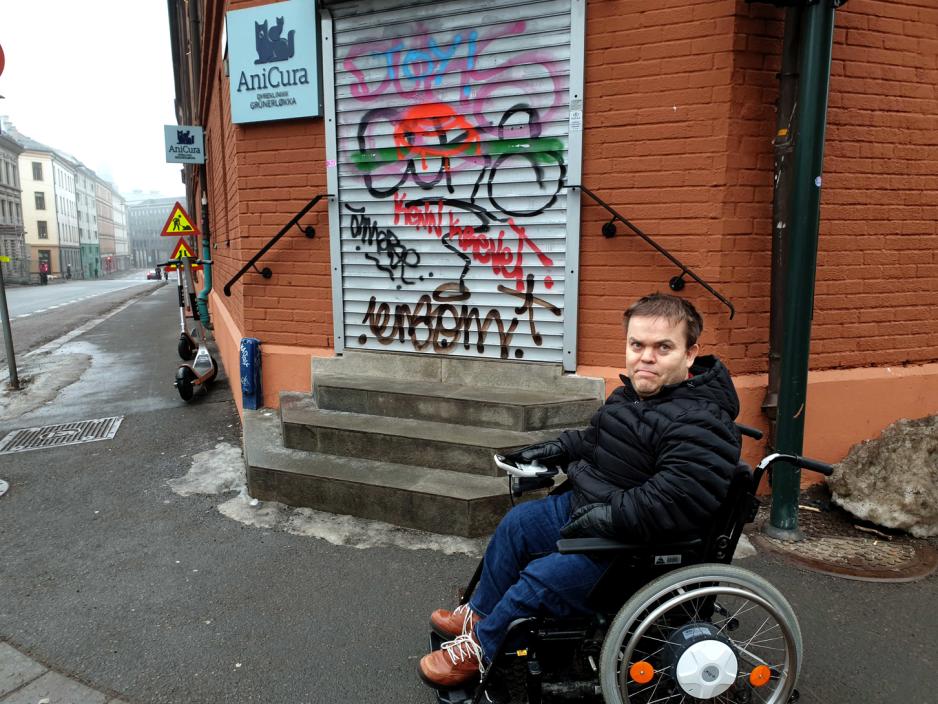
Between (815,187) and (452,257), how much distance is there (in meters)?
2.47

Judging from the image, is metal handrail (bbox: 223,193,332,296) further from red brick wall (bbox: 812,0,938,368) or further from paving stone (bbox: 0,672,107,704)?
red brick wall (bbox: 812,0,938,368)

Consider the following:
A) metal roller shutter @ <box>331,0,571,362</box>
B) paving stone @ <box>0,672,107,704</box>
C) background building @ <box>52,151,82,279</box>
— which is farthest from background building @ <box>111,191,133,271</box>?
paving stone @ <box>0,672,107,704</box>

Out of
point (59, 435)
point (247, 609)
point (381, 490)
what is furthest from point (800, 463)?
point (59, 435)

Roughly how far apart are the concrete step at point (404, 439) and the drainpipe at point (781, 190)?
146 centimetres

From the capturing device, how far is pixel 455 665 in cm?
226

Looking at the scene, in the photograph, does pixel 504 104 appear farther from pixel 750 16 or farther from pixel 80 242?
pixel 80 242

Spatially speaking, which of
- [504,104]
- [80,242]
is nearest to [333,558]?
[504,104]

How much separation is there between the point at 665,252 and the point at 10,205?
8382 cm

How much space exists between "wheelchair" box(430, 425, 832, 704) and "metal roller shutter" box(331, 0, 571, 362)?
8.55ft

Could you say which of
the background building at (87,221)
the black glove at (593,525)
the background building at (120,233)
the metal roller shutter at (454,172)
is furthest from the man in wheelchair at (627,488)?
the background building at (120,233)

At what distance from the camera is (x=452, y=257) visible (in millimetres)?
4812

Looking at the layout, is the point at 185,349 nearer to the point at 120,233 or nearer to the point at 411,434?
the point at 411,434

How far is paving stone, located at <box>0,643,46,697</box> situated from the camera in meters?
2.48

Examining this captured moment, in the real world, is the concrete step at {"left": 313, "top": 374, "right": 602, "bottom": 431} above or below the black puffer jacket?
below
